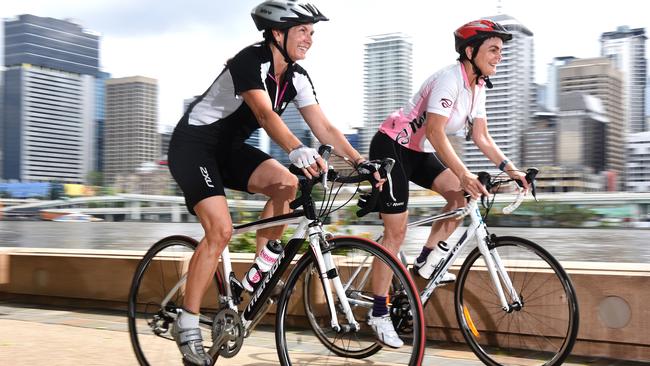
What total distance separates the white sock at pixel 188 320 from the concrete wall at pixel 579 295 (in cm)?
58

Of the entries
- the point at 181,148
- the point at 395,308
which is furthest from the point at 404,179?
the point at 181,148

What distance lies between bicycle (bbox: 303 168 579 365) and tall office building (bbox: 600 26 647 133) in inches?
7500

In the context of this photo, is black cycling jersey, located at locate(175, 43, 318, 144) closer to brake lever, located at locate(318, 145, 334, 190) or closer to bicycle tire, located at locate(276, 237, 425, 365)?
brake lever, located at locate(318, 145, 334, 190)

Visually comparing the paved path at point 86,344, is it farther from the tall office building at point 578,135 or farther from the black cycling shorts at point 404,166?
the tall office building at point 578,135

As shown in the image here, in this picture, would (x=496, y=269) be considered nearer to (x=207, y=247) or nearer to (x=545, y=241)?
(x=207, y=247)

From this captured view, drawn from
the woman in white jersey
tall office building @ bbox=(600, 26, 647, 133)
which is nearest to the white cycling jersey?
the woman in white jersey

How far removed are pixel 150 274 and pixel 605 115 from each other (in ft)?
576

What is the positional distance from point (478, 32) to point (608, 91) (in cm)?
17204

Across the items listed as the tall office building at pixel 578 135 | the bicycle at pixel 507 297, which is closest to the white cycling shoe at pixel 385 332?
the bicycle at pixel 507 297

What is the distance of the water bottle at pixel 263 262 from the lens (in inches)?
155

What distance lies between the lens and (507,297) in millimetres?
4574

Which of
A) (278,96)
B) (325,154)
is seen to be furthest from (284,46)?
(325,154)

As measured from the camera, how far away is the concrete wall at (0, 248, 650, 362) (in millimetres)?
4688

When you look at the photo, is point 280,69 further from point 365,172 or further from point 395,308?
point 395,308
